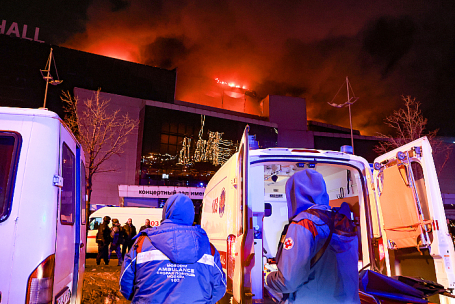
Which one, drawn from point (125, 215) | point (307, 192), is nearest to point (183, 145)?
point (125, 215)

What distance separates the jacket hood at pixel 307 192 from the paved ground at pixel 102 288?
610cm

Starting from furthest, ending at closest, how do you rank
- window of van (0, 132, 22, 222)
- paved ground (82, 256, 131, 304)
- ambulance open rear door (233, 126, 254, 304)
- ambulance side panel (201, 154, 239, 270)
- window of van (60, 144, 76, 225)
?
paved ground (82, 256, 131, 304) → ambulance side panel (201, 154, 239, 270) → ambulance open rear door (233, 126, 254, 304) → window of van (60, 144, 76, 225) → window of van (0, 132, 22, 222)

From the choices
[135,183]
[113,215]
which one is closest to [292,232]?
[113,215]

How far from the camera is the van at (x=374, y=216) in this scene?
377 cm

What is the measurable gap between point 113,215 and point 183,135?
1455 centimetres

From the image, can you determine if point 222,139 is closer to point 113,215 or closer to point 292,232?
point 113,215

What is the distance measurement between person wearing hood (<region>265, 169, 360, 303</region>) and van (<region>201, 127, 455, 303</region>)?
1.34m

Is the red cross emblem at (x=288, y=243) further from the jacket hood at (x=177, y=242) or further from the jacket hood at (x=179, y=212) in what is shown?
the jacket hood at (x=179, y=212)

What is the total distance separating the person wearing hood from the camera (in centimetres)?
229

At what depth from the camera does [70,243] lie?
10.2 ft

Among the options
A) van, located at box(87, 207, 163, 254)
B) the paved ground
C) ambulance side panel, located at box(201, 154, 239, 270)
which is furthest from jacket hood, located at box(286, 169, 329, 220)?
van, located at box(87, 207, 163, 254)

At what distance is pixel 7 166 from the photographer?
99.6 inches

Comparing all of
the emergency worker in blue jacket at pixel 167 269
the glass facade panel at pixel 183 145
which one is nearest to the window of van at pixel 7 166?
the emergency worker in blue jacket at pixel 167 269

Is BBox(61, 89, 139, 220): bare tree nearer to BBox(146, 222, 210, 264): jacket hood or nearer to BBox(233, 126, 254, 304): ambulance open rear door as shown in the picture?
BBox(233, 126, 254, 304): ambulance open rear door
